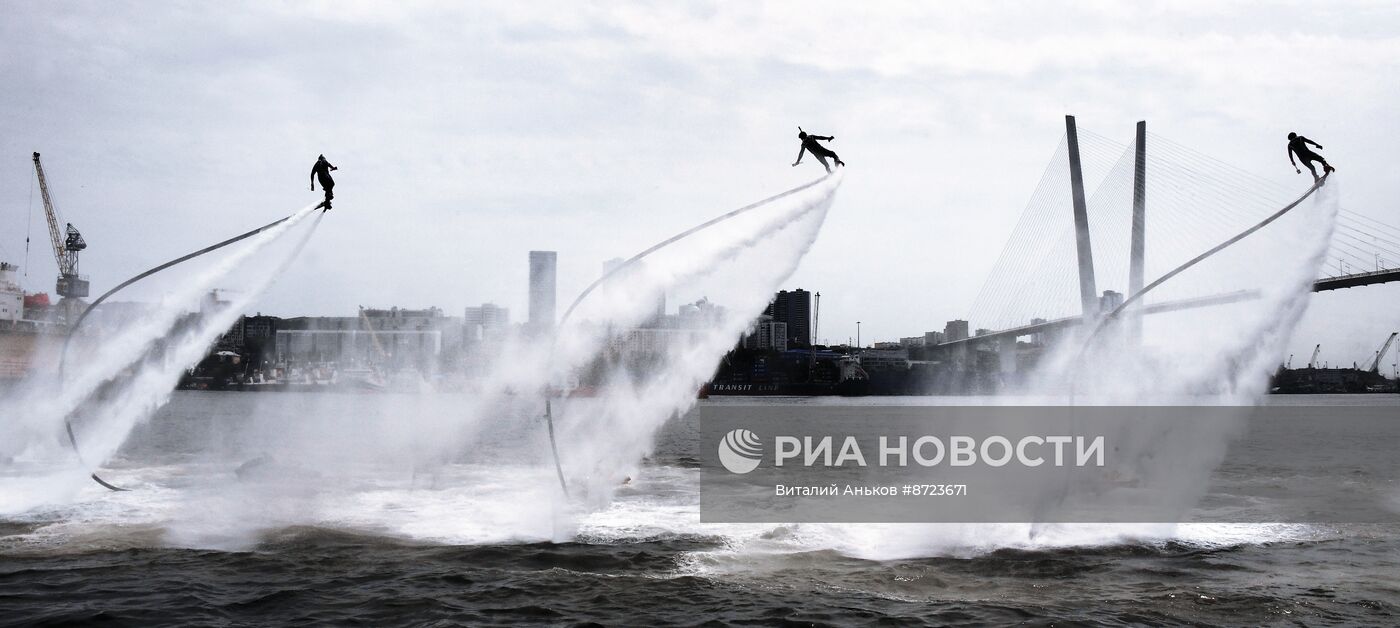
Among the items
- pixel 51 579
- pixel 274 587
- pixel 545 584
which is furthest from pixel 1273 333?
pixel 51 579

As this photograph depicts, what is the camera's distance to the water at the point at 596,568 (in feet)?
67.6

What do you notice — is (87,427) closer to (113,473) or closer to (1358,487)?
A: (113,473)

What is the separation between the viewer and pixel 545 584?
23.3 m

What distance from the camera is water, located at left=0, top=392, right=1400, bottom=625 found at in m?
20.6

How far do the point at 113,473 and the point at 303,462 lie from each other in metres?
9.38

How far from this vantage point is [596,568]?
2505 centimetres

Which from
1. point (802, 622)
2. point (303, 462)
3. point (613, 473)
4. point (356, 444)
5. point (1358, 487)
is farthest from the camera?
point (356, 444)

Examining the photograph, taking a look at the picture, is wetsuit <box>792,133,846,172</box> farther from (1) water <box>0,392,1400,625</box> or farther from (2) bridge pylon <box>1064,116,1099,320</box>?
(2) bridge pylon <box>1064,116,1099,320</box>
